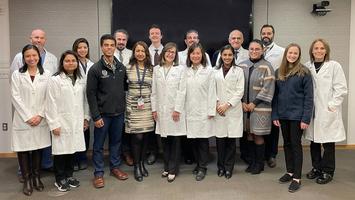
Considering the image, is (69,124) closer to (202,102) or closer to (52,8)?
(202,102)

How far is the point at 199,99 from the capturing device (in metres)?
4.02

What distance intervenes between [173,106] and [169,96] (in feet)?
0.38

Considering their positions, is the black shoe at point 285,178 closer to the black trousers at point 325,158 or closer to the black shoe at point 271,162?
Answer: the black trousers at point 325,158

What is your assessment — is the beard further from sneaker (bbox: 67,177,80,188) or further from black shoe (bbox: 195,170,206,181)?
sneaker (bbox: 67,177,80,188)

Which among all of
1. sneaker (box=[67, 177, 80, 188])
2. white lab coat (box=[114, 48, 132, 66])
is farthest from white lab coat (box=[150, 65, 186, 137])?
sneaker (box=[67, 177, 80, 188])

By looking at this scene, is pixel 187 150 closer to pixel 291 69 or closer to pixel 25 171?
pixel 291 69

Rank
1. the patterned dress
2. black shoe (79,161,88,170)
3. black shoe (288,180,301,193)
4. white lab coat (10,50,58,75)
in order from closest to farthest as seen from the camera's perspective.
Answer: black shoe (288,180,301,193) < the patterned dress < white lab coat (10,50,58,75) < black shoe (79,161,88,170)

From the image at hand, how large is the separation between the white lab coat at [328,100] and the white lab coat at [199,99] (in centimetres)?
105

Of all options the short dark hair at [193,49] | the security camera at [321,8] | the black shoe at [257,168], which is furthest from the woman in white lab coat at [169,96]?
the security camera at [321,8]

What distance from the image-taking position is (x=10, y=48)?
16.8 ft

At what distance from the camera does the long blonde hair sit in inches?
147

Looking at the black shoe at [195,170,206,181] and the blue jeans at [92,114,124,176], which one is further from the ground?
the blue jeans at [92,114,124,176]

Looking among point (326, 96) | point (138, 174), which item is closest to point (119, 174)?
point (138, 174)

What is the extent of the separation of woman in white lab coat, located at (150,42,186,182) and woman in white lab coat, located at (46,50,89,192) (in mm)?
784
